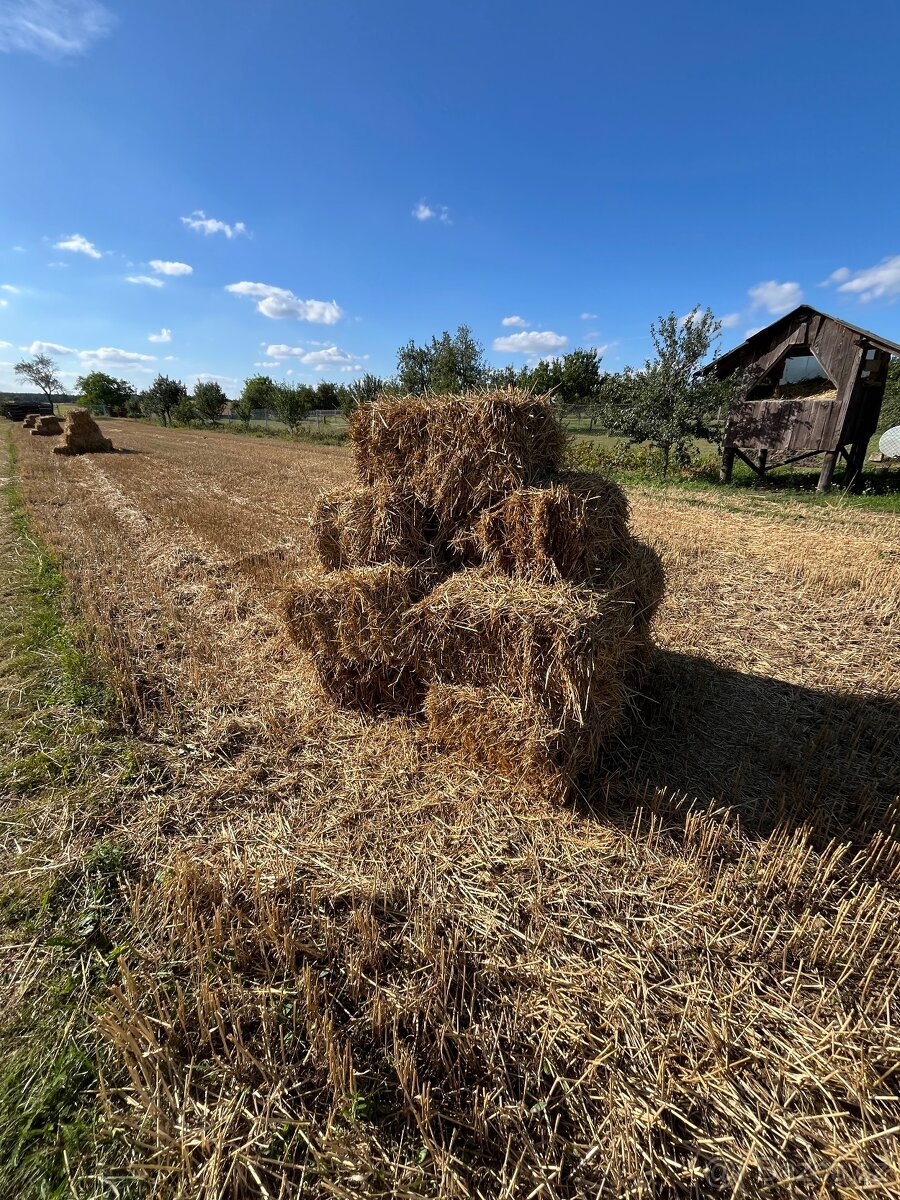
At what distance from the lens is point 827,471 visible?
13.8 metres

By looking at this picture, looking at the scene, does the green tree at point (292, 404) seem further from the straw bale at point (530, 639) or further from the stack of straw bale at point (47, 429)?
the straw bale at point (530, 639)

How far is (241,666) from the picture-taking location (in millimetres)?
4828

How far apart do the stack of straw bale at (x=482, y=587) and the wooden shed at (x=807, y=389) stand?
13679 mm

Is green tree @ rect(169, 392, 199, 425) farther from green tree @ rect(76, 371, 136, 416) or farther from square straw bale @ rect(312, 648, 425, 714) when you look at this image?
square straw bale @ rect(312, 648, 425, 714)

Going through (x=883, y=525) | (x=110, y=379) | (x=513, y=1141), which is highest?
(x=110, y=379)

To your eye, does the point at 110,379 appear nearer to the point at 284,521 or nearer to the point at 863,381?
the point at 284,521

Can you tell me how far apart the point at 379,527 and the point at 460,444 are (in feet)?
3.16

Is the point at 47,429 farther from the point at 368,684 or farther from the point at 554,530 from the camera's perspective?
the point at 554,530

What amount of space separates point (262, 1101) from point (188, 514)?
11.0 meters

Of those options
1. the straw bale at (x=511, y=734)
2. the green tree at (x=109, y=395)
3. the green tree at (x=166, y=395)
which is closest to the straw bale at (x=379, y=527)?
the straw bale at (x=511, y=734)

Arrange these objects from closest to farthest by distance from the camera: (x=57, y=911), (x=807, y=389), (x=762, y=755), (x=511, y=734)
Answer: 1. (x=57, y=911)
2. (x=511, y=734)
3. (x=762, y=755)
4. (x=807, y=389)

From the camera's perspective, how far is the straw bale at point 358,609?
3.79 metres

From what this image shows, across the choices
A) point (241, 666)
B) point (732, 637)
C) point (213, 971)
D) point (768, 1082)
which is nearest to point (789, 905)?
point (768, 1082)

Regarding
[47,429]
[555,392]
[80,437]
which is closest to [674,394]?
[555,392]
